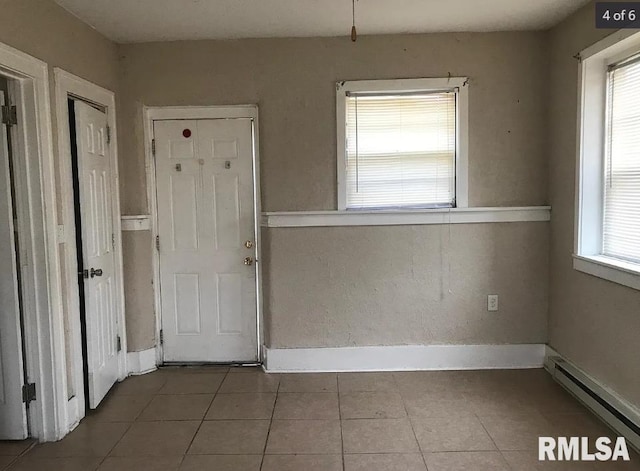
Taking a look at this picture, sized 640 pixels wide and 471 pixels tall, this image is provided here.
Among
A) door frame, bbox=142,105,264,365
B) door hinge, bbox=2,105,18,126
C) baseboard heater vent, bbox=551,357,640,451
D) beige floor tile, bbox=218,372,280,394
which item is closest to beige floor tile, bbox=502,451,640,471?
baseboard heater vent, bbox=551,357,640,451

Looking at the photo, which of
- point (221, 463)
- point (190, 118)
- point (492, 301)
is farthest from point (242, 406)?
point (190, 118)

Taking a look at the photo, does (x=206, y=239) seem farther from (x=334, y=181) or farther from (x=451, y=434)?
(x=451, y=434)

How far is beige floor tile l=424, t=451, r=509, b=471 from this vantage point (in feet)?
7.84

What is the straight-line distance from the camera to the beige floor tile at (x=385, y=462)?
2.40 m

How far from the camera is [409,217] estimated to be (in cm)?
354

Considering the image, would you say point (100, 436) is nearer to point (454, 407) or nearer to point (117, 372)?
point (117, 372)

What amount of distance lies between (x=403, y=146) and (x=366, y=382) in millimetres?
1688

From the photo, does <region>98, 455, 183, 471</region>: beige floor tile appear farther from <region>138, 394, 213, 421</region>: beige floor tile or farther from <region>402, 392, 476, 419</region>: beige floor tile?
<region>402, 392, 476, 419</region>: beige floor tile

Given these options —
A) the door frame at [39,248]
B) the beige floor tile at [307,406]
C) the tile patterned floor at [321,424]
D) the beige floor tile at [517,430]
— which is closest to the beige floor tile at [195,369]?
the tile patterned floor at [321,424]

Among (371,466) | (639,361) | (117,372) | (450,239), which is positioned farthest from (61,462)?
(639,361)

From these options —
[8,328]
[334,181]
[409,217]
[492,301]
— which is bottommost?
[492,301]

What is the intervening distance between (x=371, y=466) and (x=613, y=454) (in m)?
1.22

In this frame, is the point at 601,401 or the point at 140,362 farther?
the point at 140,362

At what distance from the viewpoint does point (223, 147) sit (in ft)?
11.9
